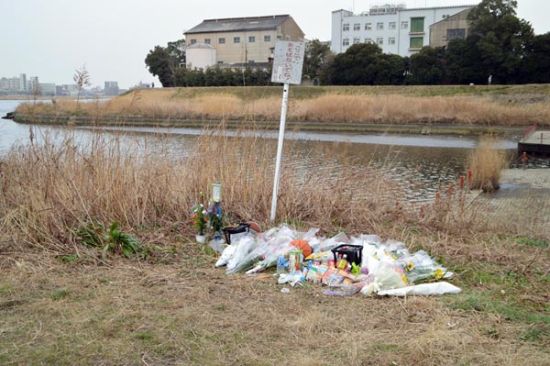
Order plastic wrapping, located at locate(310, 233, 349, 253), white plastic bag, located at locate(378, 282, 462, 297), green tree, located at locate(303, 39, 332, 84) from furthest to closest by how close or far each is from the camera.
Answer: green tree, located at locate(303, 39, 332, 84) → plastic wrapping, located at locate(310, 233, 349, 253) → white plastic bag, located at locate(378, 282, 462, 297)

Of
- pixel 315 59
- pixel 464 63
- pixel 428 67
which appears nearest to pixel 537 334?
pixel 464 63

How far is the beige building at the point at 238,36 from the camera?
194ft

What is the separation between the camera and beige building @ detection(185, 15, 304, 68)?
59062mm

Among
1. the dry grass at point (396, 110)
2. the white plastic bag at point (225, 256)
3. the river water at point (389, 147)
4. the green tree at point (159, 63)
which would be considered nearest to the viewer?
the white plastic bag at point (225, 256)

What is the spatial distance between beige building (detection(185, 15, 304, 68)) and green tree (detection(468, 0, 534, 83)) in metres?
26.8

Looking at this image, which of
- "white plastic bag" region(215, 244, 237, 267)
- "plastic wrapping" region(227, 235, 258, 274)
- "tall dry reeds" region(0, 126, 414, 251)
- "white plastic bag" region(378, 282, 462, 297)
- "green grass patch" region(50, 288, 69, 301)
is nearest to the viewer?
"green grass patch" region(50, 288, 69, 301)

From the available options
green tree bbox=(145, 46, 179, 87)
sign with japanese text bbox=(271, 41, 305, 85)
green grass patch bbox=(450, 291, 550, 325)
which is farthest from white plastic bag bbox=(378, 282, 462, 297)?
green tree bbox=(145, 46, 179, 87)

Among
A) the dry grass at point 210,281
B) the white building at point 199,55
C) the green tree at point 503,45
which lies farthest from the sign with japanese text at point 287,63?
the white building at point 199,55

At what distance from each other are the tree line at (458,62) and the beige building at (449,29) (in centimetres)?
1099

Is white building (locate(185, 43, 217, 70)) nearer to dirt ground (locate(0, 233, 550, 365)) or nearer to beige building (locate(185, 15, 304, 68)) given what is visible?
beige building (locate(185, 15, 304, 68))

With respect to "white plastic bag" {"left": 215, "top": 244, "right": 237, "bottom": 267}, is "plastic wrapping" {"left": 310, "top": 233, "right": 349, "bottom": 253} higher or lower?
higher

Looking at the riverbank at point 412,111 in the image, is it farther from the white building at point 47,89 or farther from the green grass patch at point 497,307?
the green grass patch at point 497,307

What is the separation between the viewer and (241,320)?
3.03m

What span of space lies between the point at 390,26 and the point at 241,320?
63.2 metres
